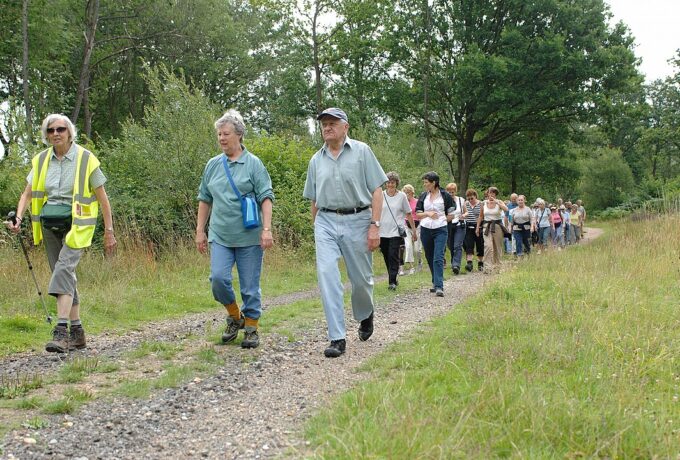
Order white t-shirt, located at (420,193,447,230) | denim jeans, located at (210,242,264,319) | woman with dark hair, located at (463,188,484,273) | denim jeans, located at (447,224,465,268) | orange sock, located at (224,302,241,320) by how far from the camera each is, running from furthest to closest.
Result: woman with dark hair, located at (463,188,484,273)
denim jeans, located at (447,224,465,268)
white t-shirt, located at (420,193,447,230)
orange sock, located at (224,302,241,320)
denim jeans, located at (210,242,264,319)

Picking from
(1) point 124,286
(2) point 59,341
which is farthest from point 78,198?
(1) point 124,286

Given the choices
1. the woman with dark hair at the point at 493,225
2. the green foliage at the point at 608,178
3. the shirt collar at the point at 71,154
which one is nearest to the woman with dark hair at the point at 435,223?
the woman with dark hair at the point at 493,225

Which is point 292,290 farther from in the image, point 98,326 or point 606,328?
point 606,328

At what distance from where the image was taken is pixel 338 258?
5.60 meters

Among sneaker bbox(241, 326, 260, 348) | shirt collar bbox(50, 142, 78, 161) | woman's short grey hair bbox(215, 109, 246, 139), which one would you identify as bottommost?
sneaker bbox(241, 326, 260, 348)

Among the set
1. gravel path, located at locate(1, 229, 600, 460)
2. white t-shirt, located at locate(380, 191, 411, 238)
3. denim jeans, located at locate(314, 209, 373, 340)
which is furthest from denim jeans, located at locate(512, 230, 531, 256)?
denim jeans, located at locate(314, 209, 373, 340)

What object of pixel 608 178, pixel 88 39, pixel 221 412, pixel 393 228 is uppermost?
pixel 88 39

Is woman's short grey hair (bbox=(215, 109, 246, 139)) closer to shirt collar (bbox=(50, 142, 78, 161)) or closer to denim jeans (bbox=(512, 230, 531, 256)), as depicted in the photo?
shirt collar (bbox=(50, 142, 78, 161))

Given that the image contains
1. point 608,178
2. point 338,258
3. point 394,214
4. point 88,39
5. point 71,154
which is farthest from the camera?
point 608,178

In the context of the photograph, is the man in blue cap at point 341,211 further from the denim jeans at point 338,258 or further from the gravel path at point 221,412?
the gravel path at point 221,412

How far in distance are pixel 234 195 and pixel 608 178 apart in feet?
200

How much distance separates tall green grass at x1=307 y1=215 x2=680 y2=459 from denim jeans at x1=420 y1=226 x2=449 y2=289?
8.24 feet

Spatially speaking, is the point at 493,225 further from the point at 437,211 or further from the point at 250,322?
the point at 250,322

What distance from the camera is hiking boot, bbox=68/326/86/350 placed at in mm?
5840
